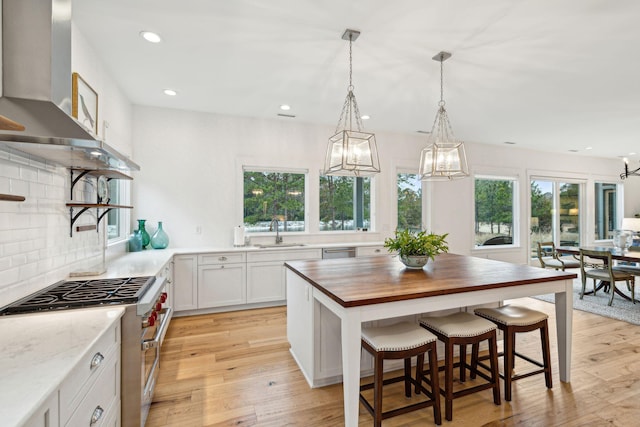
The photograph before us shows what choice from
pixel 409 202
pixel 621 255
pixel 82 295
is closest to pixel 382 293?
pixel 82 295

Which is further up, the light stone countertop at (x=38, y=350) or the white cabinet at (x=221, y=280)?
the light stone countertop at (x=38, y=350)

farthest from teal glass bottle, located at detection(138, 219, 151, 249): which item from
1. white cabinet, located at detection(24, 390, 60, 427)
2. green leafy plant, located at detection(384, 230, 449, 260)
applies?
white cabinet, located at detection(24, 390, 60, 427)

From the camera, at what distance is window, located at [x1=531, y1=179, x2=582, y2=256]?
678 centimetres

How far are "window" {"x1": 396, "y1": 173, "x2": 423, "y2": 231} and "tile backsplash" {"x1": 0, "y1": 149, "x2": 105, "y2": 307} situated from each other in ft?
14.8

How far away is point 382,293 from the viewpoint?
184 centimetres

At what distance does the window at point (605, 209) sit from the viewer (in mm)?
7605

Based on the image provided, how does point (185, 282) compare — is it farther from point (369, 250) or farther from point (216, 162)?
point (369, 250)

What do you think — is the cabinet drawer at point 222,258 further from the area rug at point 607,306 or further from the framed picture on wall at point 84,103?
the area rug at point 607,306

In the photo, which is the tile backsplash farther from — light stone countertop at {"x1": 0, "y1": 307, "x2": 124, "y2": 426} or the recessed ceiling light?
the recessed ceiling light

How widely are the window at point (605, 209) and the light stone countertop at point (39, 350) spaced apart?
9.91 metres

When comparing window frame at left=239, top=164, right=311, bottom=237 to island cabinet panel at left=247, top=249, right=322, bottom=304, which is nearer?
island cabinet panel at left=247, top=249, right=322, bottom=304

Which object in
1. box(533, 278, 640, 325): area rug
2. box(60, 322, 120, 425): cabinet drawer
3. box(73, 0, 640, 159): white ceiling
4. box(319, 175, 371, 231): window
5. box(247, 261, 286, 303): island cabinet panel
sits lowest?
box(533, 278, 640, 325): area rug

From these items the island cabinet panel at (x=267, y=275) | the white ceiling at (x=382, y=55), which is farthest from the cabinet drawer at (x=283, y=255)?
the white ceiling at (x=382, y=55)

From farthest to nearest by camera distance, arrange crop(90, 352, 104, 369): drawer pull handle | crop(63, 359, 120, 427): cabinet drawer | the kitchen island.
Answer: the kitchen island → crop(90, 352, 104, 369): drawer pull handle → crop(63, 359, 120, 427): cabinet drawer
